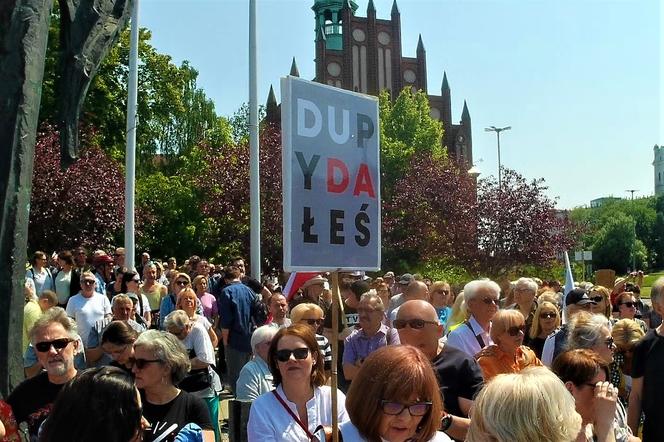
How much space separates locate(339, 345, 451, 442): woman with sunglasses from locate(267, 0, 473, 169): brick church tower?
211 ft

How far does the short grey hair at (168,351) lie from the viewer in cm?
428

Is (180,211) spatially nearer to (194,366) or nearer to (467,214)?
(467,214)

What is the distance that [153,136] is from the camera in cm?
3625

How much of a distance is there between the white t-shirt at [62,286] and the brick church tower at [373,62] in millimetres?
56119

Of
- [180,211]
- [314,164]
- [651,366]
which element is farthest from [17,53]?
[180,211]

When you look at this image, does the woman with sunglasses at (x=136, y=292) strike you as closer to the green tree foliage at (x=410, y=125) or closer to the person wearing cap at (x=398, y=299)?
the person wearing cap at (x=398, y=299)

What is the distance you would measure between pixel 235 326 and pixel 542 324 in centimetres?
426

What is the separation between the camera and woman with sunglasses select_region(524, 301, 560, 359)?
6.95 meters

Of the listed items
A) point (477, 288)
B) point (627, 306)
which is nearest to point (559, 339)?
point (477, 288)

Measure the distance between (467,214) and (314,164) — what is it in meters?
26.6

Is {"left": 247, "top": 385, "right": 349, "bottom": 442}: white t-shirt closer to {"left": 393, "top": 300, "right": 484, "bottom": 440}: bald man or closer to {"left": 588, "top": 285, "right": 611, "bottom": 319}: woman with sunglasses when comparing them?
{"left": 393, "top": 300, "right": 484, "bottom": 440}: bald man

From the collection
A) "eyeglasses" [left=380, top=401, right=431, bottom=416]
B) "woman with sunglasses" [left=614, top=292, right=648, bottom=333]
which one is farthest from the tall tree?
"eyeglasses" [left=380, top=401, right=431, bottom=416]

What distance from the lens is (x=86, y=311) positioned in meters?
8.77

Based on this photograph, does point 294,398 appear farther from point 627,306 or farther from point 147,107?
point 147,107
